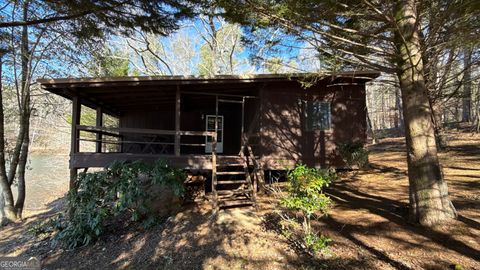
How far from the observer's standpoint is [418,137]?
14.6 feet

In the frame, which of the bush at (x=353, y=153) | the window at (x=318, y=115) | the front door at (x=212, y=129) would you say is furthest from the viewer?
the front door at (x=212, y=129)

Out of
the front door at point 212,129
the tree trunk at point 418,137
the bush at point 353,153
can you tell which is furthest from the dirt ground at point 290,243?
the front door at point 212,129

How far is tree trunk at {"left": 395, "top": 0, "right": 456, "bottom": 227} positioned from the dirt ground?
256mm

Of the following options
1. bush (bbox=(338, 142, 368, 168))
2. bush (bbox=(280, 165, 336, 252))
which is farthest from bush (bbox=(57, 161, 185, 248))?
bush (bbox=(338, 142, 368, 168))

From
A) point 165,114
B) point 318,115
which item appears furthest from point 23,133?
point 318,115

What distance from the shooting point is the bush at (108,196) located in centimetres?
568

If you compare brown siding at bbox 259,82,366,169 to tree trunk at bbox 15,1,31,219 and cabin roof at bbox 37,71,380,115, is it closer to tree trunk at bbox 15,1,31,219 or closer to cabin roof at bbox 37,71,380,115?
cabin roof at bbox 37,71,380,115

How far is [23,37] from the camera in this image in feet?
29.7

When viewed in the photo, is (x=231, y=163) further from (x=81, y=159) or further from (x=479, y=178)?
(x=479, y=178)

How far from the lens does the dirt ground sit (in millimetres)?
3771

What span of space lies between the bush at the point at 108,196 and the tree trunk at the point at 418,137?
428cm

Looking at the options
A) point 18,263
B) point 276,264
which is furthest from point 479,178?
point 18,263

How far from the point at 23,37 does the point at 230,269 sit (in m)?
9.57

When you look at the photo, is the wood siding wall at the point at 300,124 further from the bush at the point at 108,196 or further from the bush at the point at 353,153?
the bush at the point at 108,196
